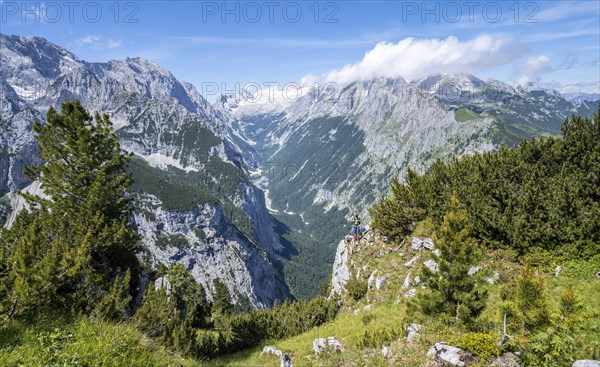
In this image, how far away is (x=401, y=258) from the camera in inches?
1309

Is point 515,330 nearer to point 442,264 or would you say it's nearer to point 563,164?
point 442,264

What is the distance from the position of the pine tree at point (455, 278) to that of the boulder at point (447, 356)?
18.5 feet

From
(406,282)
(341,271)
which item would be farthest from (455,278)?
(341,271)

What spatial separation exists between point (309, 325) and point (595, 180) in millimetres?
25003

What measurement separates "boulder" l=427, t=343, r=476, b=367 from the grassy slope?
1.82 feet

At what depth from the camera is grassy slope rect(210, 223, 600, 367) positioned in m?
14.4

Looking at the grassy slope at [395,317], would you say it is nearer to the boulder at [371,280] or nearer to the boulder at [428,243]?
the boulder at [428,243]

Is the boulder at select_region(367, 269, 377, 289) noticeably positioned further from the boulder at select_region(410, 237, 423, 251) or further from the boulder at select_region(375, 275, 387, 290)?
the boulder at select_region(410, 237, 423, 251)

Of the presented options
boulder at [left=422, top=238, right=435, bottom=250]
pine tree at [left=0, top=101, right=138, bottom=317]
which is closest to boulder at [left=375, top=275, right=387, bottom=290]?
boulder at [left=422, top=238, right=435, bottom=250]

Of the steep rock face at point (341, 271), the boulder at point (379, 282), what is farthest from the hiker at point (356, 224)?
the boulder at point (379, 282)

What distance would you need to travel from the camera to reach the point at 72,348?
7.51 m

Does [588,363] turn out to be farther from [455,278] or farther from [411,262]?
[411,262]

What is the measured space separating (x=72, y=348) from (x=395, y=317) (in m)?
21.9

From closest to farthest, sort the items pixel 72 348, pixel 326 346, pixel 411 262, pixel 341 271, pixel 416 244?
1. pixel 72 348
2. pixel 326 346
3. pixel 411 262
4. pixel 416 244
5. pixel 341 271
